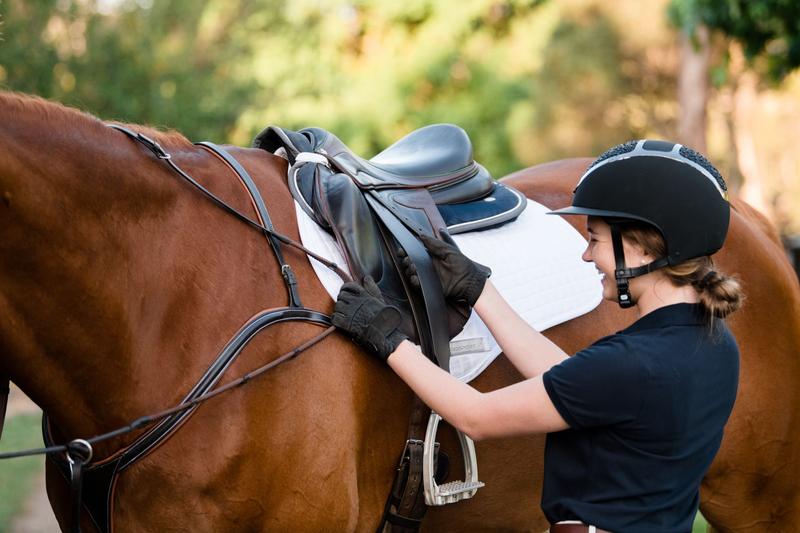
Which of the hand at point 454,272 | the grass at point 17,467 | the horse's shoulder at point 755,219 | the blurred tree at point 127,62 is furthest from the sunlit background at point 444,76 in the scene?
the hand at point 454,272

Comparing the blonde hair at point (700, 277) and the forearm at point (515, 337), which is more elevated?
the blonde hair at point (700, 277)

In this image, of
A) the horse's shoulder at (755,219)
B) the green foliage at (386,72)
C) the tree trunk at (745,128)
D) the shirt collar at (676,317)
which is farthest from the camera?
the tree trunk at (745,128)

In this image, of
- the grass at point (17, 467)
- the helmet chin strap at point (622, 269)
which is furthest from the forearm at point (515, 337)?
the grass at point (17, 467)

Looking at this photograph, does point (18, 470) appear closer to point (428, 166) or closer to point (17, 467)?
point (17, 467)

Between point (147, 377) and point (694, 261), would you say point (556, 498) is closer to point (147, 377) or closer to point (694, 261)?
point (694, 261)

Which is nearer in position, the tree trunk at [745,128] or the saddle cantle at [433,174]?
the saddle cantle at [433,174]

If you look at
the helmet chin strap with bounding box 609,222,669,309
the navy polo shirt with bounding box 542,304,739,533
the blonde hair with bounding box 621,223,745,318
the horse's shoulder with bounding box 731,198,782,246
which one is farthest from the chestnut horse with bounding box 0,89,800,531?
the horse's shoulder with bounding box 731,198,782,246

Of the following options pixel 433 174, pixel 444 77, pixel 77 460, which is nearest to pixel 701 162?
pixel 433 174

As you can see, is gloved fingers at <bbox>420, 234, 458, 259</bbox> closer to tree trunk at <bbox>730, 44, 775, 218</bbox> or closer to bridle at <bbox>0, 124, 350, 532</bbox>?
bridle at <bbox>0, 124, 350, 532</bbox>

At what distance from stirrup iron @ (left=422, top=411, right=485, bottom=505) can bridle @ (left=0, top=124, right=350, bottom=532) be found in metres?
0.49

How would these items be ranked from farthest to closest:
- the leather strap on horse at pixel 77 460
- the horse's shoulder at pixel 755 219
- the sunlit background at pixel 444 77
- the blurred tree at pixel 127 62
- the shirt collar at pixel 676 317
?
the sunlit background at pixel 444 77 < the blurred tree at pixel 127 62 < the horse's shoulder at pixel 755 219 < the leather strap on horse at pixel 77 460 < the shirt collar at pixel 676 317

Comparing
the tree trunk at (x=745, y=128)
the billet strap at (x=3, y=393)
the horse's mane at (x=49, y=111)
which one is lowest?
the tree trunk at (x=745, y=128)

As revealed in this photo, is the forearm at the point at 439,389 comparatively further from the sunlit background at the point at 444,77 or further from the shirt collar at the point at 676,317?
the sunlit background at the point at 444,77

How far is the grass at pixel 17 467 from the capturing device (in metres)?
6.16
